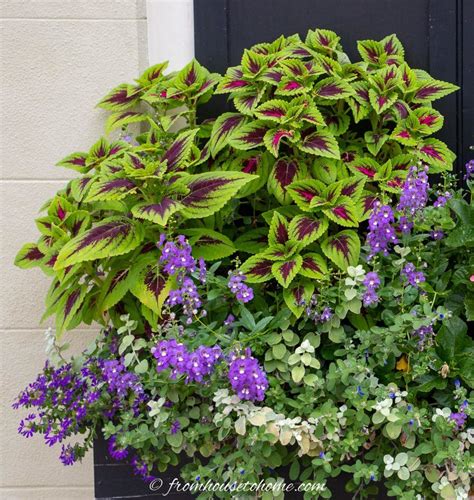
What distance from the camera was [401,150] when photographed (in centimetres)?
216

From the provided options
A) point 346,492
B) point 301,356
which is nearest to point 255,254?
point 301,356

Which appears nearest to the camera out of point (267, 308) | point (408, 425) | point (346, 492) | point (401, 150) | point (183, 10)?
point (408, 425)

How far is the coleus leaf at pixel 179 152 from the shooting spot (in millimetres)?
1896

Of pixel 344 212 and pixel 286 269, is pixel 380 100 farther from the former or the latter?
pixel 286 269

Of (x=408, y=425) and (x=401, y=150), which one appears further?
(x=401, y=150)

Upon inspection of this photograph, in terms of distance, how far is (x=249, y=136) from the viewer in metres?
2.04

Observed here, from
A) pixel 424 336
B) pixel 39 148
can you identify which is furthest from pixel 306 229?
pixel 39 148

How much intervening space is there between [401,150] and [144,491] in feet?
3.89

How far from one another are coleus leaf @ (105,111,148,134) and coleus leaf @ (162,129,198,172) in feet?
0.91

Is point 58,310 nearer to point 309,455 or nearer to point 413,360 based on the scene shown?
point 309,455

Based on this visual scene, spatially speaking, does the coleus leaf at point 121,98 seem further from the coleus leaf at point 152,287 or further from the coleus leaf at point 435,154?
the coleus leaf at point 435,154

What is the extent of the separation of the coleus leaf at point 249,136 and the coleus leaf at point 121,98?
37 cm

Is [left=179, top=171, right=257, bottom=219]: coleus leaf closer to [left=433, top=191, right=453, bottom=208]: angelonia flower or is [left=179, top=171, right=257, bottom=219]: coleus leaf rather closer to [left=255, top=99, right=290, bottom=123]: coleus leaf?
[left=255, top=99, right=290, bottom=123]: coleus leaf

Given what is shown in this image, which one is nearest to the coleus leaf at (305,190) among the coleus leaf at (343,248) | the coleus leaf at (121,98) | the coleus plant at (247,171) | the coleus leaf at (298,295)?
the coleus plant at (247,171)
